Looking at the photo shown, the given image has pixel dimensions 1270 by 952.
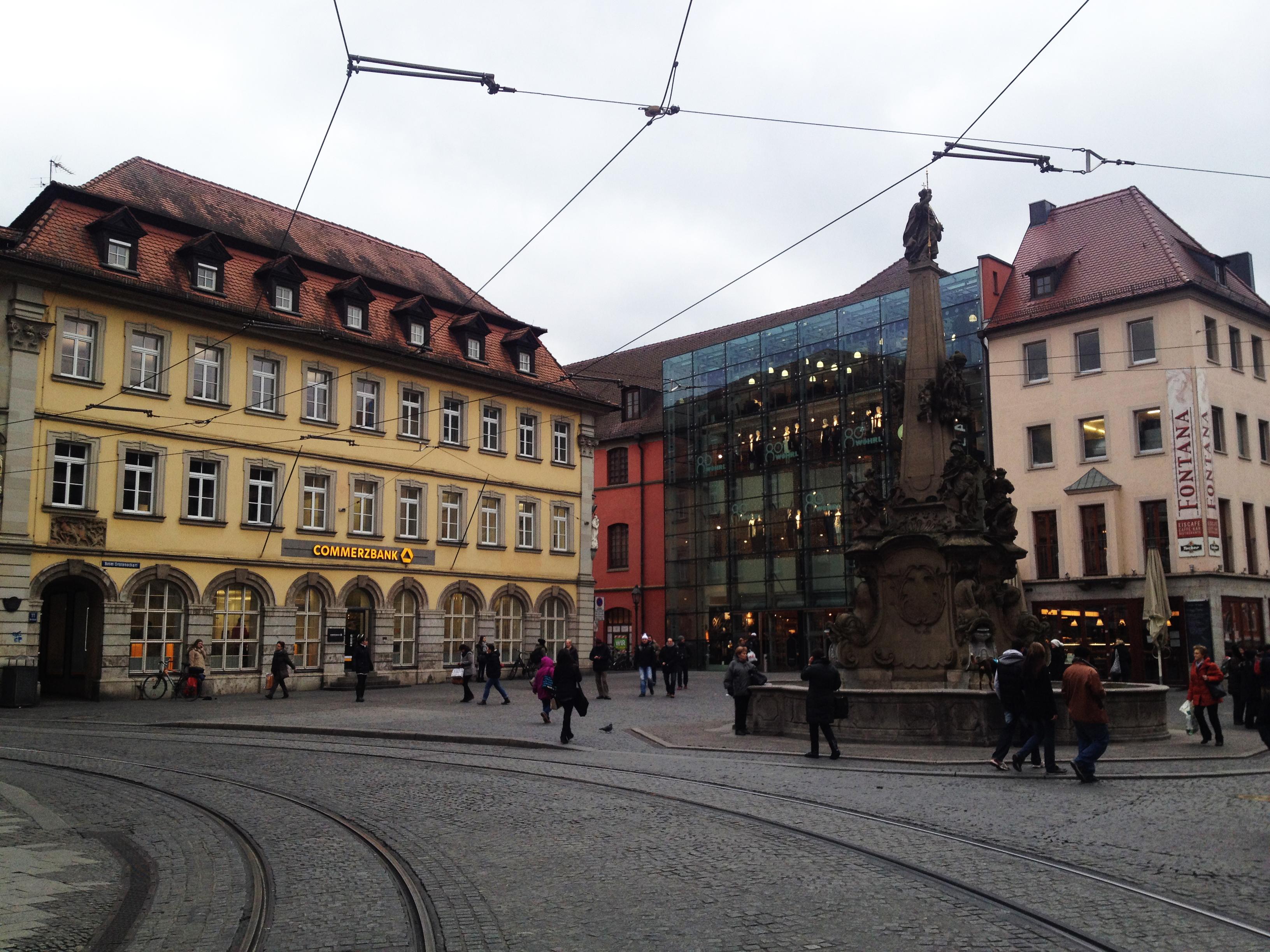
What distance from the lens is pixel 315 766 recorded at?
608 inches

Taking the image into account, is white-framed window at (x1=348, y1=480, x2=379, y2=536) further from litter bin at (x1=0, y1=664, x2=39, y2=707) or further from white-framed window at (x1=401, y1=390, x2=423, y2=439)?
litter bin at (x1=0, y1=664, x2=39, y2=707)

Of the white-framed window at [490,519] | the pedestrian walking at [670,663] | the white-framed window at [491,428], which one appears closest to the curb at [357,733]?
the pedestrian walking at [670,663]

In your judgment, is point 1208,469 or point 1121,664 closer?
point 1121,664

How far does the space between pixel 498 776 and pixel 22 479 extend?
66.5ft

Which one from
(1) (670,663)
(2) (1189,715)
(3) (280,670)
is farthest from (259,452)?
(2) (1189,715)

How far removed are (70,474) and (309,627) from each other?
28.1ft

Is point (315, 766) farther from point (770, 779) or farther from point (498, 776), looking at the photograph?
point (770, 779)

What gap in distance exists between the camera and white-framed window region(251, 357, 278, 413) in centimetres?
3509

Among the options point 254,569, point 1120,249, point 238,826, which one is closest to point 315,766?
point 238,826

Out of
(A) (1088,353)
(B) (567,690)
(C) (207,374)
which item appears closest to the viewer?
(B) (567,690)

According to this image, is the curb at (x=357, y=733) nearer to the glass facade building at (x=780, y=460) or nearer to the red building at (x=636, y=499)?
the glass facade building at (x=780, y=460)

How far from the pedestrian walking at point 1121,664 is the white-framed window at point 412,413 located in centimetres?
2245

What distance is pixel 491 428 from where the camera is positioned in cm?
4253

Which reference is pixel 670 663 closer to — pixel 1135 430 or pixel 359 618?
pixel 359 618
